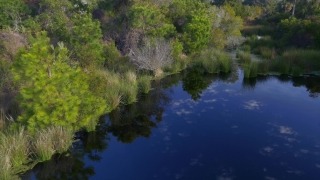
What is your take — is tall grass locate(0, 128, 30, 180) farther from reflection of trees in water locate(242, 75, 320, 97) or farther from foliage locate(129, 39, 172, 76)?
reflection of trees in water locate(242, 75, 320, 97)

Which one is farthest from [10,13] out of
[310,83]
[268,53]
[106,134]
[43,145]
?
[310,83]

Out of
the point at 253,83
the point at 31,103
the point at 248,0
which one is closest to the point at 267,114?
the point at 253,83

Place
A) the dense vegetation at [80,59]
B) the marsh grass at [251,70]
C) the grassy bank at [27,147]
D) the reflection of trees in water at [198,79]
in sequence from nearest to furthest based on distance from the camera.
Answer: the grassy bank at [27,147]
the dense vegetation at [80,59]
the reflection of trees in water at [198,79]
the marsh grass at [251,70]

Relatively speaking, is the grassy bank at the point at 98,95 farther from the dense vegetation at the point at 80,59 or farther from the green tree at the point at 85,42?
the green tree at the point at 85,42

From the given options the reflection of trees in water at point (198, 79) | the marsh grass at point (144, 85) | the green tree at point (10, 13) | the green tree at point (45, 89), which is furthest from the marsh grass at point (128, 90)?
the green tree at point (10, 13)

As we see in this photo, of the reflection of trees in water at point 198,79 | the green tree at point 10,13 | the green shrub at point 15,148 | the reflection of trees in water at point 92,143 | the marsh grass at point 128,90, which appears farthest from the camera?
the green tree at point 10,13

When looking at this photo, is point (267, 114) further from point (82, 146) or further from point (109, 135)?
point (82, 146)

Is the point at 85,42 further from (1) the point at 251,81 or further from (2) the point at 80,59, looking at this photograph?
(1) the point at 251,81

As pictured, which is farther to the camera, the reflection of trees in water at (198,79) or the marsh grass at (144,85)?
the reflection of trees in water at (198,79)
